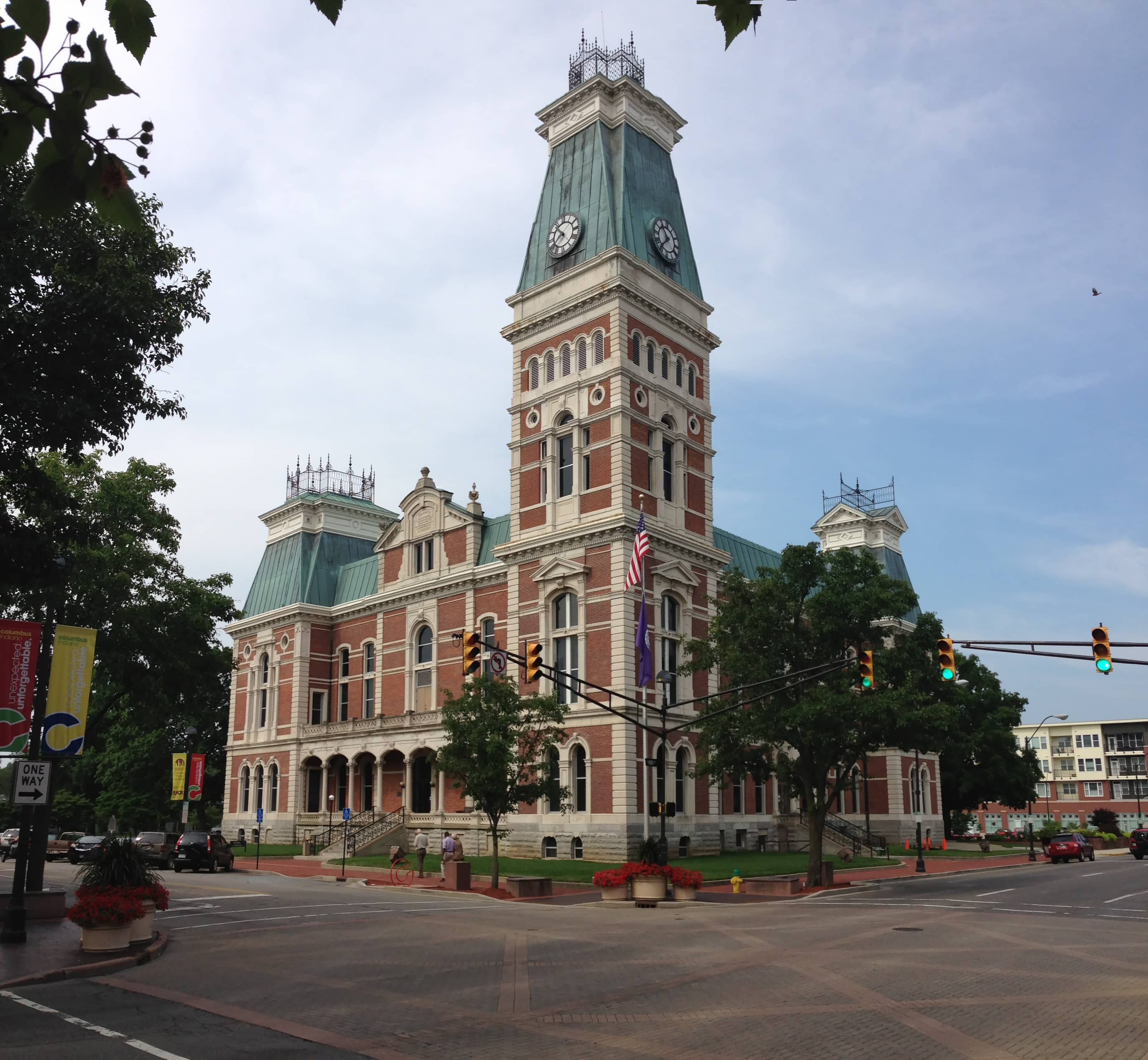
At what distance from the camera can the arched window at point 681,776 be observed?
45094mm

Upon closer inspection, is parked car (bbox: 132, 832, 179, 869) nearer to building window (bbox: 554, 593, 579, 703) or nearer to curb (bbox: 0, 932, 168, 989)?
building window (bbox: 554, 593, 579, 703)

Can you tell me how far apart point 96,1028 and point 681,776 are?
35.6 m

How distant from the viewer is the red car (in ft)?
186

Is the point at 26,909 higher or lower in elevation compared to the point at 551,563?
lower

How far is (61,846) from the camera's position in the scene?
56.9 meters

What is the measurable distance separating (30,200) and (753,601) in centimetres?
3389

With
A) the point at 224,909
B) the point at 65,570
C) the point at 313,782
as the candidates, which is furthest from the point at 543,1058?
the point at 313,782

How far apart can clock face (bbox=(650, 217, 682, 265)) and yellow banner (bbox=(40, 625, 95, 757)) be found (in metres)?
34.7

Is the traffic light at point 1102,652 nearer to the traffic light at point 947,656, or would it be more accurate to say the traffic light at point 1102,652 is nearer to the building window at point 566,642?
the traffic light at point 947,656

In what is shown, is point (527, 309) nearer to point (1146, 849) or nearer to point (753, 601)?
point (753, 601)

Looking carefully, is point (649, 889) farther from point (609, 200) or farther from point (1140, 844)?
point (1140, 844)

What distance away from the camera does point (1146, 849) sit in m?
60.6

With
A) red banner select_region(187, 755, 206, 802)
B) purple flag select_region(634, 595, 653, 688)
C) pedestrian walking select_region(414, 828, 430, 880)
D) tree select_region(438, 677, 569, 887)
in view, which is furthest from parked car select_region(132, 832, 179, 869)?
purple flag select_region(634, 595, 653, 688)

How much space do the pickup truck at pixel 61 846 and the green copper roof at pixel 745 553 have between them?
37.5m
